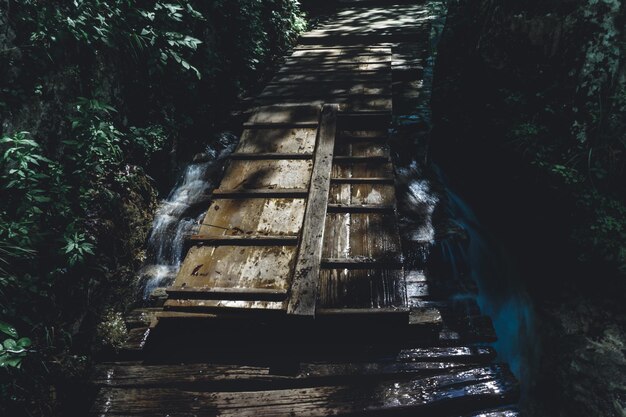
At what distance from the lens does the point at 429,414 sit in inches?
114

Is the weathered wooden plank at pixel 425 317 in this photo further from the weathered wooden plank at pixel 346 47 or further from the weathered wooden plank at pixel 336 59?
the weathered wooden plank at pixel 346 47

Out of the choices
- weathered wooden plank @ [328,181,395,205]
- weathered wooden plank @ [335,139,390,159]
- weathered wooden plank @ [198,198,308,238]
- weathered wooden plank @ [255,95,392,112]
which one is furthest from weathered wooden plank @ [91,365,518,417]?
weathered wooden plank @ [255,95,392,112]

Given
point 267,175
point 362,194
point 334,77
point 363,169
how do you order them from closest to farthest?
point 362,194
point 267,175
point 363,169
point 334,77

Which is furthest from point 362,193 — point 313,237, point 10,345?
point 10,345

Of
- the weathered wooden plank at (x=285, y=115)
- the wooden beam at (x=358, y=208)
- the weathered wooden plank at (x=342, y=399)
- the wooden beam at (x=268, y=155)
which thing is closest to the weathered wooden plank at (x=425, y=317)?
the weathered wooden plank at (x=342, y=399)

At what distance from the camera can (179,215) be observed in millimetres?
5012

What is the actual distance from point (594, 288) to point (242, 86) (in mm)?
6800

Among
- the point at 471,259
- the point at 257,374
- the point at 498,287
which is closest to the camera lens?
the point at 257,374

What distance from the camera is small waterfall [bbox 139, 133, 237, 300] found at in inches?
172

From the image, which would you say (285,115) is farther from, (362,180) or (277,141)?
(362,180)

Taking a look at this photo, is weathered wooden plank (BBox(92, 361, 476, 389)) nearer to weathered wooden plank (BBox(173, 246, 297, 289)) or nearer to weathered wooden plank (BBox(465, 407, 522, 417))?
weathered wooden plank (BBox(465, 407, 522, 417))

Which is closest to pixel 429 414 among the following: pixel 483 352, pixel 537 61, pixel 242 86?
pixel 483 352

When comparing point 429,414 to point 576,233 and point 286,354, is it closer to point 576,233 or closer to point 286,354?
point 286,354

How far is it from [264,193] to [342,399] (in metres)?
2.27
